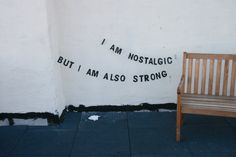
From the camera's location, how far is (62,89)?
474cm

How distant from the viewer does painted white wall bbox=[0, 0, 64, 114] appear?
13.0 feet

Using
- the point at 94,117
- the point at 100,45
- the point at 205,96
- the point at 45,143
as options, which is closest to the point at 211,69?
the point at 205,96

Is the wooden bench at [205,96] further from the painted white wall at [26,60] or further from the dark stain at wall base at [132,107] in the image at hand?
the painted white wall at [26,60]

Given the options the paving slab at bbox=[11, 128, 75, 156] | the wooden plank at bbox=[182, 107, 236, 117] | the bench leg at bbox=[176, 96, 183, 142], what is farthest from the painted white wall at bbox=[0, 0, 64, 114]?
the wooden plank at bbox=[182, 107, 236, 117]

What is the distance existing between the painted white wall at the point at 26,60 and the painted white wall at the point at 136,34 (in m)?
0.49

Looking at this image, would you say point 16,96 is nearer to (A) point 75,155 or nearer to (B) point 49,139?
(B) point 49,139

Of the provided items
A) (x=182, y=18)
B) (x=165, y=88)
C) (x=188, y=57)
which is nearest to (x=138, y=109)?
(x=165, y=88)

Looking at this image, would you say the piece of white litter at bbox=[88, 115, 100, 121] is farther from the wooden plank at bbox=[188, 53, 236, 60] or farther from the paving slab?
the wooden plank at bbox=[188, 53, 236, 60]

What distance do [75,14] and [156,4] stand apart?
1.17 metres

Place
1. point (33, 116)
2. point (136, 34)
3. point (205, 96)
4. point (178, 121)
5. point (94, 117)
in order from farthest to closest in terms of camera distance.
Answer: point (94, 117)
point (136, 34)
point (33, 116)
point (205, 96)
point (178, 121)

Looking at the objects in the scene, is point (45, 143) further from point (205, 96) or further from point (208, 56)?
point (208, 56)

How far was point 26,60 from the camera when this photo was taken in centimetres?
414

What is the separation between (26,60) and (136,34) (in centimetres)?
159

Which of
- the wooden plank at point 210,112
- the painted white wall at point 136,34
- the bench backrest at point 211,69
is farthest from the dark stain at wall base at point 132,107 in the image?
the wooden plank at point 210,112
